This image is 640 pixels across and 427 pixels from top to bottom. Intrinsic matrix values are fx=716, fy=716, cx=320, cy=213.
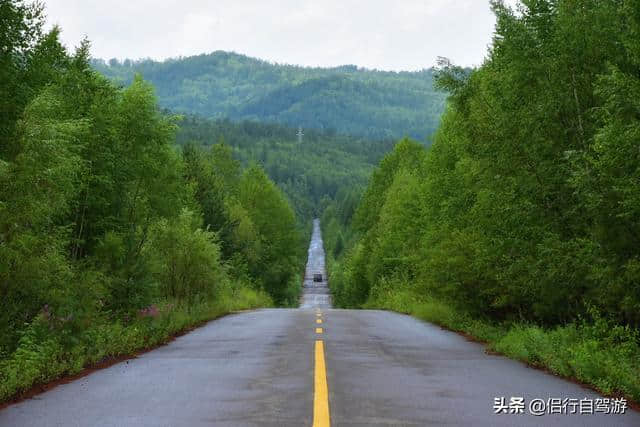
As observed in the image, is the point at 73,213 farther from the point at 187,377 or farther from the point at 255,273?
the point at 255,273

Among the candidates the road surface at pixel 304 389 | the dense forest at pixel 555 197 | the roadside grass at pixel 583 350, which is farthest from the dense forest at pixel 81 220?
the dense forest at pixel 555 197

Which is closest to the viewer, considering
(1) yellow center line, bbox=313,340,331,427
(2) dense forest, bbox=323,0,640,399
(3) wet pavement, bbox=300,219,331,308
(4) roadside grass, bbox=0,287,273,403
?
(1) yellow center line, bbox=313,340,331,427

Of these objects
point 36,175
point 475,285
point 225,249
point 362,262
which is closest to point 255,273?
point 362,262

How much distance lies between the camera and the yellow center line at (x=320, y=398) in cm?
705

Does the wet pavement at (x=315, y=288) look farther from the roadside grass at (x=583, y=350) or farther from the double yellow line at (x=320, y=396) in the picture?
the double yellow line at (x=320, y=396)

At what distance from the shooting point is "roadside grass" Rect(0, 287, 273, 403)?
9.97 metres

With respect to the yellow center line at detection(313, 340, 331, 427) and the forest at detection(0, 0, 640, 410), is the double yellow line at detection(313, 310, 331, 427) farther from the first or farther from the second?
the forest at detection(0, 0, 640, 410)

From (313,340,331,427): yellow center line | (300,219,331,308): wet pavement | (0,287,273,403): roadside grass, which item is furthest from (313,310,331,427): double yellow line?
(300,219,331,308): wet pavement

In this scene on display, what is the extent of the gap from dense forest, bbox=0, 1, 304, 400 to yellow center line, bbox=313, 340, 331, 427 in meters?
3.93

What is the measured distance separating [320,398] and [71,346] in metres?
6.47

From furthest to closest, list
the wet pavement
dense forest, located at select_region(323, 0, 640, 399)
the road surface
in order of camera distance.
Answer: the wet pavement, dense forest, located at select_region(323, 0, 640, 399), the road surface

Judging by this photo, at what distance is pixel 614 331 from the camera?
12219mm

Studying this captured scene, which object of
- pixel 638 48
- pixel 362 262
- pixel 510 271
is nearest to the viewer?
pixel 638 48

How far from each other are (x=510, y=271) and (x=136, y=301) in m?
10.0
